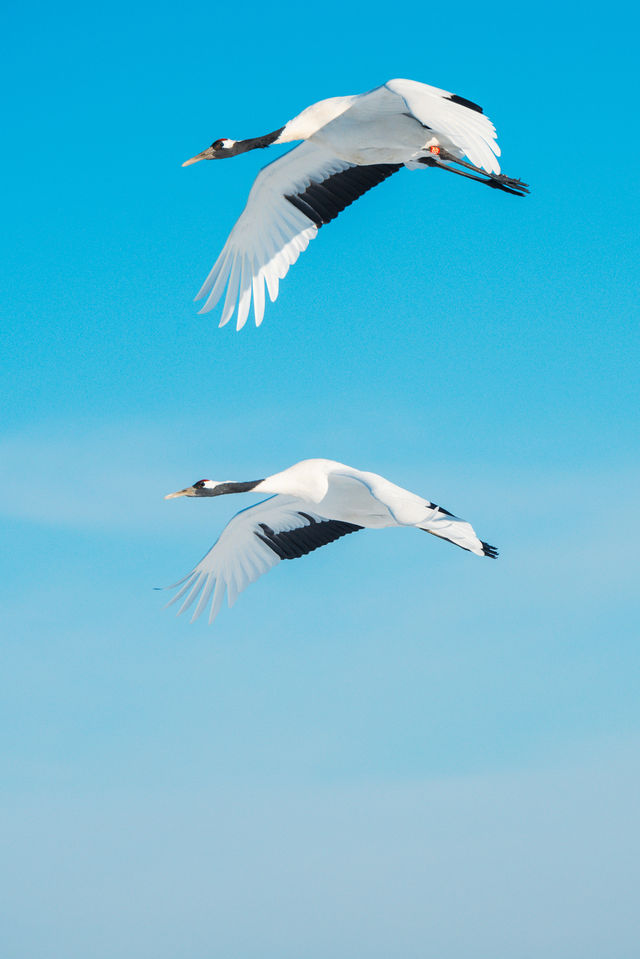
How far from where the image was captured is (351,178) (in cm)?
1889

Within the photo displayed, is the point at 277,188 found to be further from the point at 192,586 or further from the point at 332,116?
the point at 192,586

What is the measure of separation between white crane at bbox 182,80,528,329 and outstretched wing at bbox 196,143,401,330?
0.01m

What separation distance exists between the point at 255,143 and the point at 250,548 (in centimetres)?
559

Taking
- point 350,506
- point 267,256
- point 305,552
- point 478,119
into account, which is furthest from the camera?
point 305,552

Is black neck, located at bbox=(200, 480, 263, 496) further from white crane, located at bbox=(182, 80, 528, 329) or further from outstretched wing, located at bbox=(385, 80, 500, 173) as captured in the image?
outstretched wing, located at bbox=(385, 80, 500, 173)

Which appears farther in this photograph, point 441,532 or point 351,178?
point 351,178

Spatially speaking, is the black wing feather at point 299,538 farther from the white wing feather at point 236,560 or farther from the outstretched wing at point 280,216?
the outstretched wing at point 280,216

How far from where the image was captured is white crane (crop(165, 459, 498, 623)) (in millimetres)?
15383

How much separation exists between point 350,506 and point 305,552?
9.38ft

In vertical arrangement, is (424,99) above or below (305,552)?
above

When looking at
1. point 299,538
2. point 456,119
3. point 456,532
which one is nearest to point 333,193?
point 456,119

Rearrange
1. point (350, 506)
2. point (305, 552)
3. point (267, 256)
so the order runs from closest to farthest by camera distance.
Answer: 1. point (350, 506)
2. point (267, 256)
3. point (305, 552)

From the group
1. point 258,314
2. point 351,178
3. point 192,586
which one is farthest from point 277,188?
point 192,586

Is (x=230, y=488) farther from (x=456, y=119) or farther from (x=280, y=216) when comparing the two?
(x=456, y=119)
